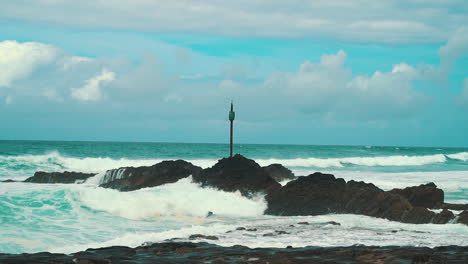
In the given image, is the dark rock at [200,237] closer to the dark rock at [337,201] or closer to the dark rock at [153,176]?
the dark rock at [337,201]

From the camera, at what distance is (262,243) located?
1228cm

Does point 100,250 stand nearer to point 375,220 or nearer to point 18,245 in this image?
point 18,245

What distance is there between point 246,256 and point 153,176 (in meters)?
15.6

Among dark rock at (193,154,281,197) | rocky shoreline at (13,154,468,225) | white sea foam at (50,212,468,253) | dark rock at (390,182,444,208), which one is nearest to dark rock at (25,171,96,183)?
rocky shoreline at (13,154,468,225)

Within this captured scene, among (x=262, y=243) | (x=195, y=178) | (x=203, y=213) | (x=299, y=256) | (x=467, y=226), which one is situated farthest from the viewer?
(x=195, y=178)

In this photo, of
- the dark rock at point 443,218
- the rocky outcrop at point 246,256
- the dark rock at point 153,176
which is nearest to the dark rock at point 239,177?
the dark rock at point 153,176

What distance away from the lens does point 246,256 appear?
9.76 metres

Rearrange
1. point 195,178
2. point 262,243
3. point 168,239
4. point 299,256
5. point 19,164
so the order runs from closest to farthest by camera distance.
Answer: point 299,256, point 262,243, point 168,239, point 195,178, point 19,164

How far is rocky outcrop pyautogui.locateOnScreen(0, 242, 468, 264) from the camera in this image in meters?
9.28

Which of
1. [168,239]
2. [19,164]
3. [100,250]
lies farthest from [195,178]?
[19,164]

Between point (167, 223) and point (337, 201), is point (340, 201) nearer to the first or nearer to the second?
point (337, 201)

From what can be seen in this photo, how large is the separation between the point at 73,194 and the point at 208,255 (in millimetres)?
10692

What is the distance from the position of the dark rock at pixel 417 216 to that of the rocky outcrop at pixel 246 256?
5888mm

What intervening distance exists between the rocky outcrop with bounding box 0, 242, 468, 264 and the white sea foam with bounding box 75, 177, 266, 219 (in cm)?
805
